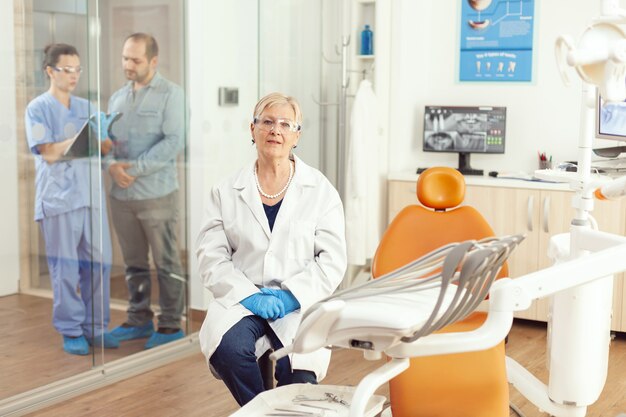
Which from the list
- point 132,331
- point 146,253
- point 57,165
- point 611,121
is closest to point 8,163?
point 57,165

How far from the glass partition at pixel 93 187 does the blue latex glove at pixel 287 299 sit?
1160mm

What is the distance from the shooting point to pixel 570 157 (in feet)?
16.4

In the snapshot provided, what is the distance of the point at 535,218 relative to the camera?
4.70m

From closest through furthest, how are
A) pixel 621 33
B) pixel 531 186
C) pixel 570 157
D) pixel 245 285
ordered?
pixel 621 33 → pixel 245 285 → pixel 531 186 → pixel 570 157

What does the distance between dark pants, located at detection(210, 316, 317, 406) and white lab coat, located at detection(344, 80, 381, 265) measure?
2216 mm

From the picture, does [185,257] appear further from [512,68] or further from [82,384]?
[512,68]

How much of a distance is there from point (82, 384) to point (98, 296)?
14.8 inches

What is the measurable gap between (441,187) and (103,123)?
1.57m

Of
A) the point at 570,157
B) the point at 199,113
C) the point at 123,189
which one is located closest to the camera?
the point at 123,189

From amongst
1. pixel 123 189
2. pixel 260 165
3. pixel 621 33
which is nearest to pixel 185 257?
pixel 123 189

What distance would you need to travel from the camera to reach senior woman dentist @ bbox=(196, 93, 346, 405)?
2723 millimetres

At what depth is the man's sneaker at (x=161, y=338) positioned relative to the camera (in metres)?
4.18

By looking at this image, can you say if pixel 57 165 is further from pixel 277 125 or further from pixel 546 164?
pixel 546 164

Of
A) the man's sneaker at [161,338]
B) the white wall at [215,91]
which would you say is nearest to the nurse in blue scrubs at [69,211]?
the man's sneaker at [161,338]
